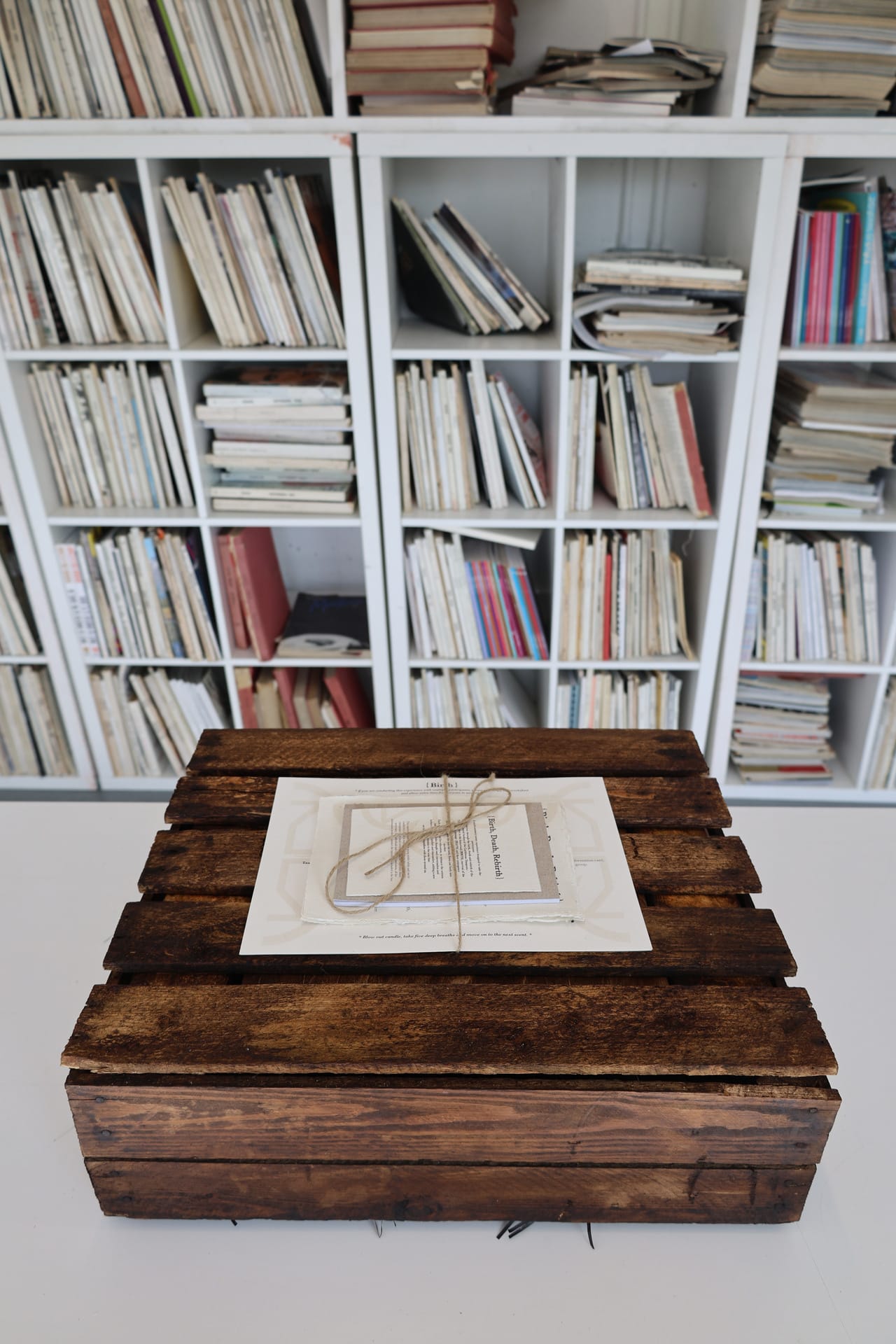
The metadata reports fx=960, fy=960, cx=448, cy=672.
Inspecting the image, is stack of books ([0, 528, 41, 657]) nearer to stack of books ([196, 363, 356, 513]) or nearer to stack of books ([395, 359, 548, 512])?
stack of books ([196, 363, 356, 513])

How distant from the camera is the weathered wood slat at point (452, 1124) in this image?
2.30 feet

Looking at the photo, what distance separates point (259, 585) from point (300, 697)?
0.96ft

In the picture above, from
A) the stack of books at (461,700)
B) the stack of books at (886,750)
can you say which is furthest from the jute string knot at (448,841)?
the stack of books at (886,750)

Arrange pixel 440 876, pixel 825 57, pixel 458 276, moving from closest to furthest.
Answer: pixel 440 876 < pixel 825 57 < pixel 458 276

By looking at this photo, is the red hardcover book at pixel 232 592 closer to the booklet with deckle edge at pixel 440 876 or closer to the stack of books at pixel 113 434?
the stack of books at pixel 113 434

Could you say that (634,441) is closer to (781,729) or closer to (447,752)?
(781,729)

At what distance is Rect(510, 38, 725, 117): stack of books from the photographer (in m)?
1.74

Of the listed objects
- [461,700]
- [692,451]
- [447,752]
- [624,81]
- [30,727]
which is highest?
[624,81]

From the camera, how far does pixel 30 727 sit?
2.48 meters

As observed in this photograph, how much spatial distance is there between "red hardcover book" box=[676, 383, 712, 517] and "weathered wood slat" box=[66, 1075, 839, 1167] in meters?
1.58

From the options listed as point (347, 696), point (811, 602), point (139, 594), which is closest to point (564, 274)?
point (811, 602)

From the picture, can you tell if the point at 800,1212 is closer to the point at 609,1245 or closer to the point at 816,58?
the point at 609,1245

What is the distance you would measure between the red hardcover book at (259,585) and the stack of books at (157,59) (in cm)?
86

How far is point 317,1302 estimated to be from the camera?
707 mm
